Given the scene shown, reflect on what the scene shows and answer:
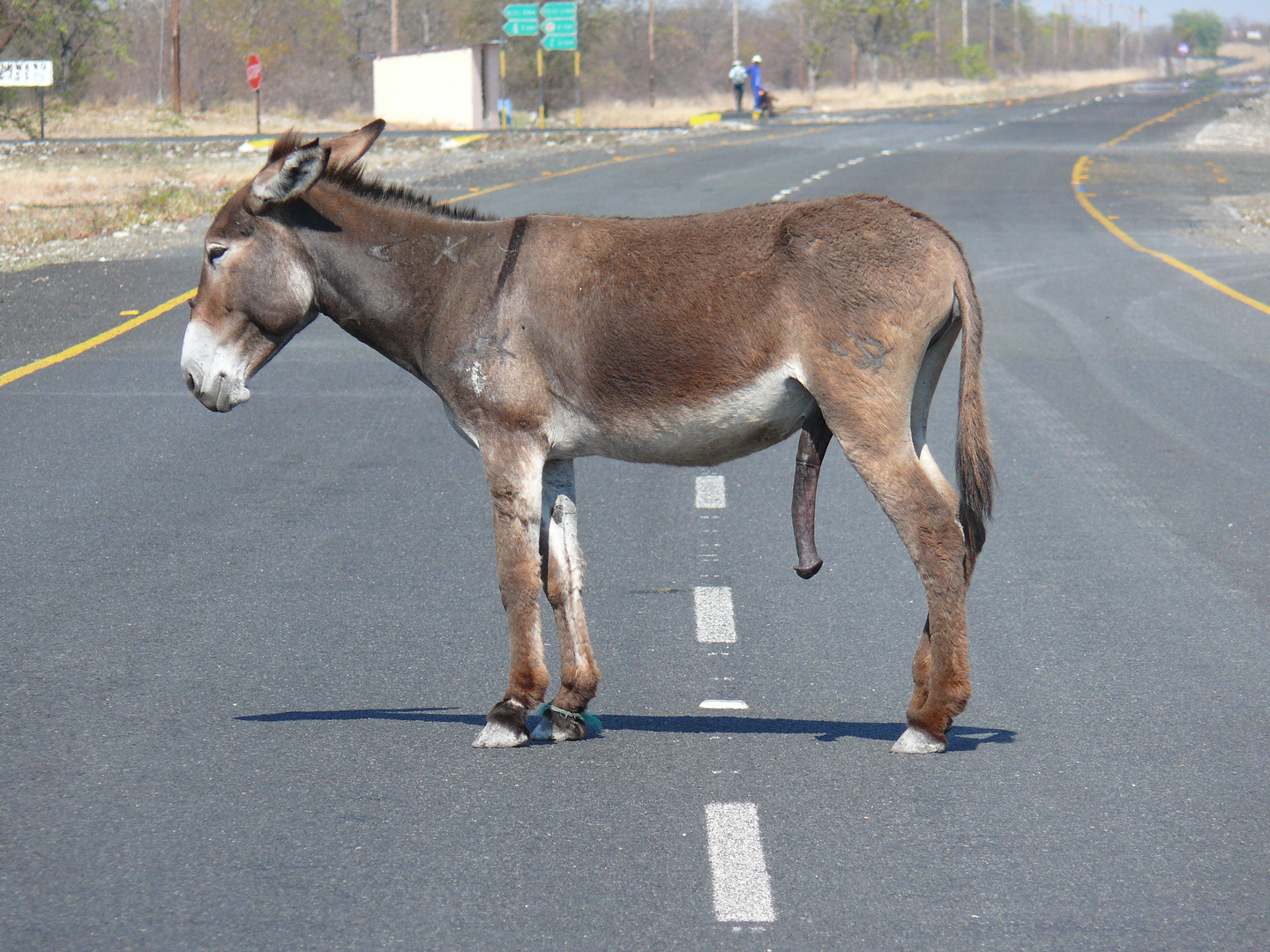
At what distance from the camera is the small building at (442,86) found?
5525 cm

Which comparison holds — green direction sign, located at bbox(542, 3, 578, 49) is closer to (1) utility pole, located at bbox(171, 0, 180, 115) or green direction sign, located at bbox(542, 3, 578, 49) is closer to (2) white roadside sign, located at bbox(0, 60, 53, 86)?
(1) utility pole, located at bbox(171, 0, 180, 115)

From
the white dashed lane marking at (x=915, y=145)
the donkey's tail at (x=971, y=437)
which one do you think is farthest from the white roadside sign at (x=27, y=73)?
the donkey's tail at (x=971, y=437)

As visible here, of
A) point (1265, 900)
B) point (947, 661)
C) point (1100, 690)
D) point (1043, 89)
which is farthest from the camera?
point (1043, 89)

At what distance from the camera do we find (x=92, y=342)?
13.4 m

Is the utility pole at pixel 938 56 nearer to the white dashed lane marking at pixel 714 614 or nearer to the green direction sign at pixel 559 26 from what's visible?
the green direction sign at pixel 559 26

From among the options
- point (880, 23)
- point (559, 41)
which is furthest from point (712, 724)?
point (880, 23)

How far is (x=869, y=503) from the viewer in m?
8.51

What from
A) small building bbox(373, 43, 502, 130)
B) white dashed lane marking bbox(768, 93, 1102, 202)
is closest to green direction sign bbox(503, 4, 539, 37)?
small building bbox(373, 43, 502, 130)

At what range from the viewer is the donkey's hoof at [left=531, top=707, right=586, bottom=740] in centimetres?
509

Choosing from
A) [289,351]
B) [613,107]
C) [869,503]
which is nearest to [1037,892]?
[869,503]

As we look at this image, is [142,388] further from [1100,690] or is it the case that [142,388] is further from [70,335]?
[1100,690]

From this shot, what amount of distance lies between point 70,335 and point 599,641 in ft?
30.2

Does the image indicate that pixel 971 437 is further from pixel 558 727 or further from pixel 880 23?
pixel 880 23

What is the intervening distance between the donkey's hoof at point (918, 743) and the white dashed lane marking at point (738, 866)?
66 cm
